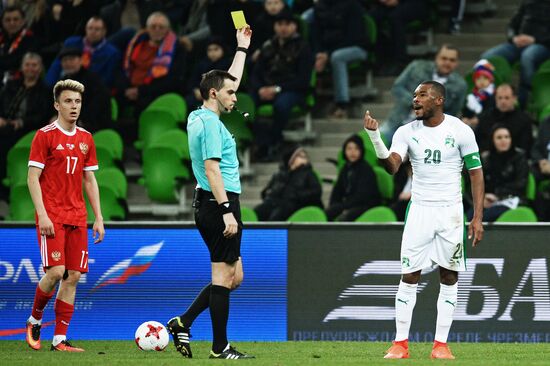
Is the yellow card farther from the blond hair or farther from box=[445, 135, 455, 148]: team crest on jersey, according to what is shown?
box=[445, 135, 455, 148]: team crest on jersey

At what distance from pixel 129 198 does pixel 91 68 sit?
2141 mm

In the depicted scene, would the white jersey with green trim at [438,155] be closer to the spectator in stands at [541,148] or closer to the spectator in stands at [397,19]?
the spectator in stands at [541,148]

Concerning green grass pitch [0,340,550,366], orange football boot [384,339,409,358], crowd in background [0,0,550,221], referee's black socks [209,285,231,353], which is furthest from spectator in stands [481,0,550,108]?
referee's black socks [209,285,231,353]

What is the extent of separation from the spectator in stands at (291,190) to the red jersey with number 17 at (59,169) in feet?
15.1

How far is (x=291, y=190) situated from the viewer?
49.2ft

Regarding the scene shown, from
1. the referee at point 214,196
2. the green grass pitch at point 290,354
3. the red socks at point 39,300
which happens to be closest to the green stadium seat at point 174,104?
the green grass pitch at point 290,354

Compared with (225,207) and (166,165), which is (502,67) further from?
(225,207)

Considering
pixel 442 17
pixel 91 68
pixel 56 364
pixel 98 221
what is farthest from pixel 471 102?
pixel 56 364

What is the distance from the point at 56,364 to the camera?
934 centimetres

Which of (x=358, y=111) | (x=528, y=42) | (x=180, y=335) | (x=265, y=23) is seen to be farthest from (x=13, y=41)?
(x=180, y=335)

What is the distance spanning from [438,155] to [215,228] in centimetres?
185

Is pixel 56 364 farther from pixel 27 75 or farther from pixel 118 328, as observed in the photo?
pixel 27 75

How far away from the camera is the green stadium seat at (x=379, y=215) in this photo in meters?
13.6

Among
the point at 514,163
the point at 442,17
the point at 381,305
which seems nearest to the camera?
the point at 381,305
